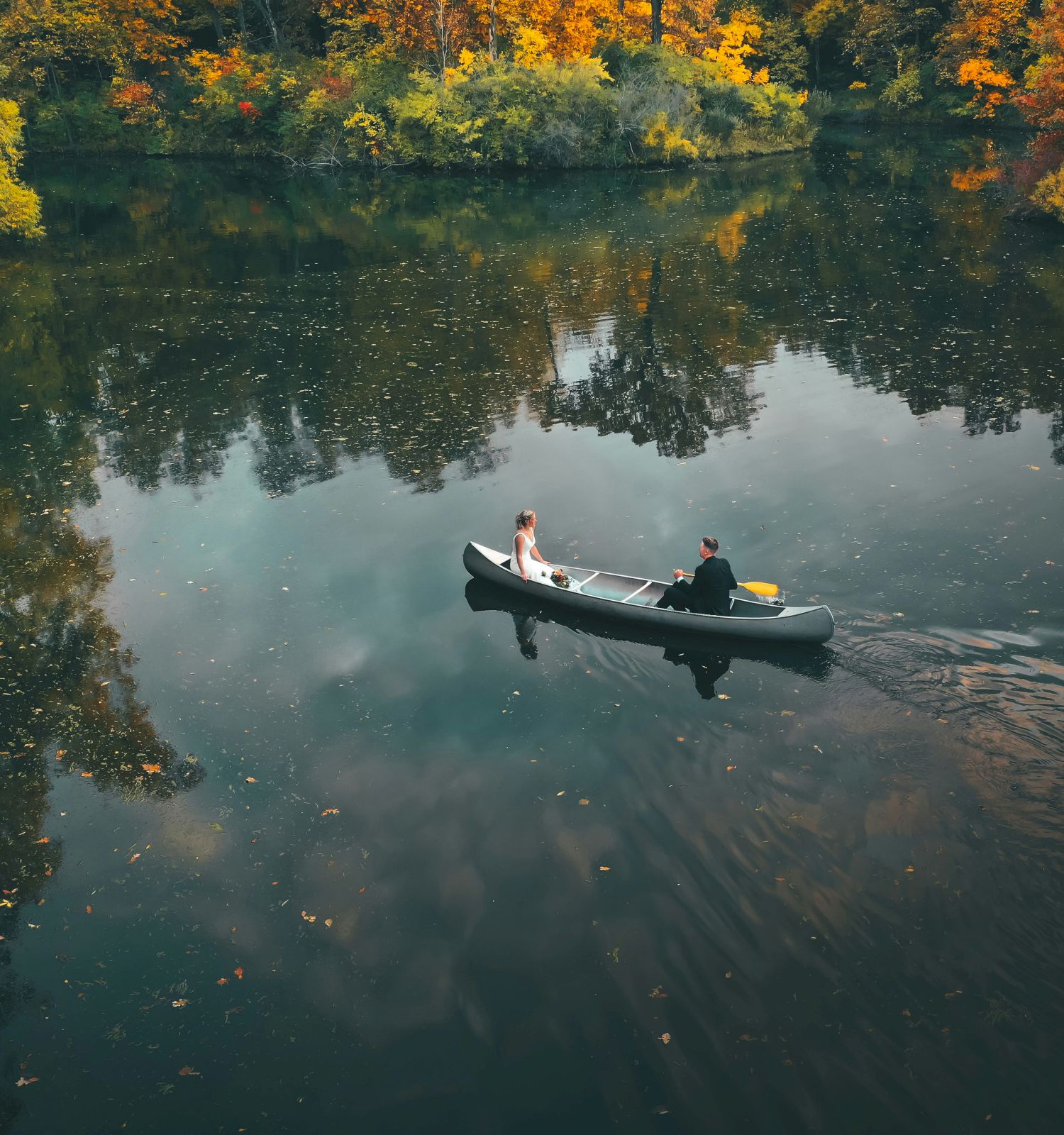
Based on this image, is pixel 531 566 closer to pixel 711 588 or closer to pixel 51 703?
pixel 711 588

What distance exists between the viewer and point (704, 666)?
38.7ft

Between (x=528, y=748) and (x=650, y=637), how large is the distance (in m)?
2.69

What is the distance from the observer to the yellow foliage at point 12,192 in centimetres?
2997

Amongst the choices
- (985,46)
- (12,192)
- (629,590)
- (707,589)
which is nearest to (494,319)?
(629,590)

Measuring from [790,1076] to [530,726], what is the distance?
4676 millimetres

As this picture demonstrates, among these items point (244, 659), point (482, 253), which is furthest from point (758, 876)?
point (482, 253)

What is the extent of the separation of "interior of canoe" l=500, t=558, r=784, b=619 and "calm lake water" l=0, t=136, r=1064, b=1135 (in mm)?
542

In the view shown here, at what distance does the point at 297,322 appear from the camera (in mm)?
26594

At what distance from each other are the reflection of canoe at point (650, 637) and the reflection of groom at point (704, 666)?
11 millimetres

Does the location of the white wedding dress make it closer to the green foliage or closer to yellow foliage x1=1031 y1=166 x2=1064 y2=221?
yellow foliage x1=1031 y1=166 x2=1064 y2=221

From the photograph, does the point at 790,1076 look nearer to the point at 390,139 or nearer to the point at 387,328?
the point at 387,328

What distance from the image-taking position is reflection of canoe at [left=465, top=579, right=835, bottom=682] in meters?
11.6

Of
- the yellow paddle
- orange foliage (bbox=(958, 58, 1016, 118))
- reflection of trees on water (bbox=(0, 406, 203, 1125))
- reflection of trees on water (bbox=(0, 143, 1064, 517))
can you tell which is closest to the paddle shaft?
the yellow paddle

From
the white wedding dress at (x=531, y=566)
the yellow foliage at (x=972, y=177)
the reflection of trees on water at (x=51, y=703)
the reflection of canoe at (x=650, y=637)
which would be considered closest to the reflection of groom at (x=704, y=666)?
the reflection of canoe at (x=650, y=637)
